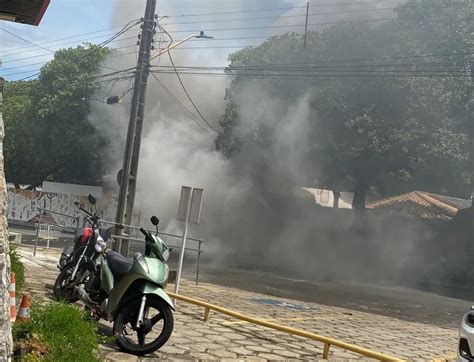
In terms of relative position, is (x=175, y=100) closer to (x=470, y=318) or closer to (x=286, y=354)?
(x=286, y=354)

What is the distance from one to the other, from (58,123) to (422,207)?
19.6 m

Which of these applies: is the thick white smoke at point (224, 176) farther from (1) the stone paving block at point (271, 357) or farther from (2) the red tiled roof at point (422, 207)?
(1) the stone paving block at point (271, 357)

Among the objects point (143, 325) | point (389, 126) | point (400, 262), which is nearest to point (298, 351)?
point (143, 325)

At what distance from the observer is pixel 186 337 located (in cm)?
550

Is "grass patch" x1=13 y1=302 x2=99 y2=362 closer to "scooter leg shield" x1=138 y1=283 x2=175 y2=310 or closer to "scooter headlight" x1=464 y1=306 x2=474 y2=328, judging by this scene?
"scooter leg shield" x1=138 y1=283 x2=175 y2=310

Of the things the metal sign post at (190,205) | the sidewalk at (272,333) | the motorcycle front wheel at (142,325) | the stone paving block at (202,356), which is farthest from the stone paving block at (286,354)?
the metal sign post at (190,205)

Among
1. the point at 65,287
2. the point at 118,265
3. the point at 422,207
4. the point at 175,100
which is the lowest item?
the point at 65,287

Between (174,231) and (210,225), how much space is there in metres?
1.78

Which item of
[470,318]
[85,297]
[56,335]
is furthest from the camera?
[85,297]

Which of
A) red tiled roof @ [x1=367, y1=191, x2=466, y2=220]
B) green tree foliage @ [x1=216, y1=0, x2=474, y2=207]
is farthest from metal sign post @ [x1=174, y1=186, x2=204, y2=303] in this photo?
red tiled roof @ [x1=367, y1=191, x2=466, y2=220]

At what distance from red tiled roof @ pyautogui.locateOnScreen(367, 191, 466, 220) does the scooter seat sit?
23.0m

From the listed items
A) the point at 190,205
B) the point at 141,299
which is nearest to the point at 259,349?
the point at 141,299

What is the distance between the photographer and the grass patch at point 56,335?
3293 millimetres

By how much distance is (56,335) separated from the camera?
359cm
